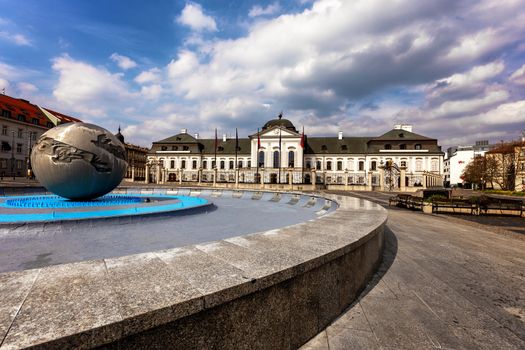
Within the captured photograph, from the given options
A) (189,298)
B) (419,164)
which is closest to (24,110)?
(189,298)

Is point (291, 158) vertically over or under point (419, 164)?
over

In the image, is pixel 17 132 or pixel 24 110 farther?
pixel 24 110

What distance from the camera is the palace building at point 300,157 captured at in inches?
2148

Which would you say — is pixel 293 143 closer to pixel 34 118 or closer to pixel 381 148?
pixel 381 148

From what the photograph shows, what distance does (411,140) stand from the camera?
57.1 meters

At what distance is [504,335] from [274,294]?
2.58 m

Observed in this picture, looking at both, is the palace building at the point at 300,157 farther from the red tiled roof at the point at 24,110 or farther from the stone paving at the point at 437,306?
the stone paving at the point at 437,306

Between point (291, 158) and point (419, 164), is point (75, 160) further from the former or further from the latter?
point (419, 164)

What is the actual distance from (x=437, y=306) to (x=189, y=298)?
10.6 ft

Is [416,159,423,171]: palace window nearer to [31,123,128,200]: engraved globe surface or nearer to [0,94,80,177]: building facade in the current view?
[31,123,128,200]: engraved globe surface

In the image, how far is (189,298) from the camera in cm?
164

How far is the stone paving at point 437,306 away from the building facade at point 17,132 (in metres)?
56.0

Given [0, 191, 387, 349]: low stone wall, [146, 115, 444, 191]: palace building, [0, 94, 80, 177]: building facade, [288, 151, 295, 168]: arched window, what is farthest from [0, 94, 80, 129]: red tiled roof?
[0, 191, 387, 349]: low stone wall

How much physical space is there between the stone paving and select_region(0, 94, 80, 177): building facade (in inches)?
2204
